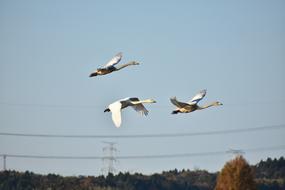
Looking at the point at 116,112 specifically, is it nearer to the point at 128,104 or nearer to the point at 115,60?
the point at 128,104

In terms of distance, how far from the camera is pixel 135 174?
130 meters

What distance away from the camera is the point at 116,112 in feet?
189

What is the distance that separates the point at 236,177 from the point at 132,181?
62.8 meters

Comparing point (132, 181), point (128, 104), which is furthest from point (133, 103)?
point (132, 181)

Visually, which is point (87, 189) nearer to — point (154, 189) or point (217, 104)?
point (154, 189)

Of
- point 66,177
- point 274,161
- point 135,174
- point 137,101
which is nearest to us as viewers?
point 137,101

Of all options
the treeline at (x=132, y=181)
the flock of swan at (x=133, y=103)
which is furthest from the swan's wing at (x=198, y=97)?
the treeline at (x=132, y=181)

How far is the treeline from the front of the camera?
117 m

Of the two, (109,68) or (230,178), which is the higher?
(109,68)

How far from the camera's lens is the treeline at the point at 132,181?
117m

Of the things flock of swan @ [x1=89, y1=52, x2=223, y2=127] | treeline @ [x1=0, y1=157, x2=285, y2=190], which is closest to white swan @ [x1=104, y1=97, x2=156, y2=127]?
flock of swan @ [x1=89, y1=52, x2=223, y2=127]

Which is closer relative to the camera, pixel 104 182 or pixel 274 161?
pixel 104 182

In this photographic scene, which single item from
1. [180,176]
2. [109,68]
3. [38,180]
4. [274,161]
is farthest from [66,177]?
[109,68]

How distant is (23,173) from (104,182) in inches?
298
